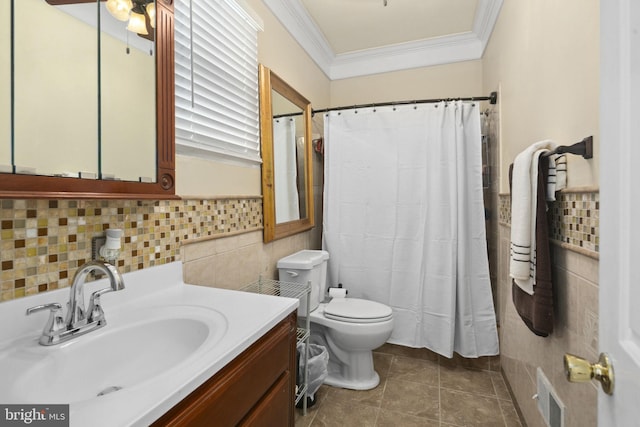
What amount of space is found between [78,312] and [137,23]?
3.03 ft

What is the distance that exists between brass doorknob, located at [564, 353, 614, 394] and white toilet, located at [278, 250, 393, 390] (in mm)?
1410

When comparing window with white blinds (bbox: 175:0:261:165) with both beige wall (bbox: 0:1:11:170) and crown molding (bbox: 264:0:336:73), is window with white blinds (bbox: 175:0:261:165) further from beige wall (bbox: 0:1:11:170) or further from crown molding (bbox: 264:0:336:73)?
beige wall (bbox: 0:1:11:170)

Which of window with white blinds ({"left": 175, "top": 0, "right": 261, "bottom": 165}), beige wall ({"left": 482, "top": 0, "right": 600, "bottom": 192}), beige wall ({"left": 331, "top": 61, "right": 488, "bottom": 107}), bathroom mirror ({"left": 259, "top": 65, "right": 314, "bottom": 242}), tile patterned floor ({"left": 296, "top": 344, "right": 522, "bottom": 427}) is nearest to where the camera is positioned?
beige wall ({"left": 482, "top": 0, "right": 600, "bottom": 192})

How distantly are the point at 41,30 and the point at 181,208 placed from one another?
0.68 meters

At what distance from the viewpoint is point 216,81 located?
4.88 ft

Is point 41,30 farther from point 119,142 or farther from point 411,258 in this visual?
point 411,258

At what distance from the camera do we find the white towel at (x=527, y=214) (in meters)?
1.18

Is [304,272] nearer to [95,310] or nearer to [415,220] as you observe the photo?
[415,220]

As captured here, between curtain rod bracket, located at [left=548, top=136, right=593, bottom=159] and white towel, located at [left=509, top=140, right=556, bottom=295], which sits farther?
white towel, located at [left=509, top=140, right=556, bottom=295]

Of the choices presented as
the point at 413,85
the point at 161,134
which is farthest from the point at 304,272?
the point at 413,85

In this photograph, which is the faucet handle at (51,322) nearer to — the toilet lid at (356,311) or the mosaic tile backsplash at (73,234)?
the mosaic tile backsplash at (73,234)

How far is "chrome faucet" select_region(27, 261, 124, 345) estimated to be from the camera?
78 cm

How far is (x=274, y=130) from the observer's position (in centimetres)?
197

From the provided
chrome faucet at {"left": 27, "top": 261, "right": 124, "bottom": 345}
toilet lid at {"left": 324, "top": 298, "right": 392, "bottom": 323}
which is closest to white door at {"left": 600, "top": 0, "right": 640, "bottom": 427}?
chrome faucet at {"left": 27, "top": 261, "right": 124, "bottom": 345}
